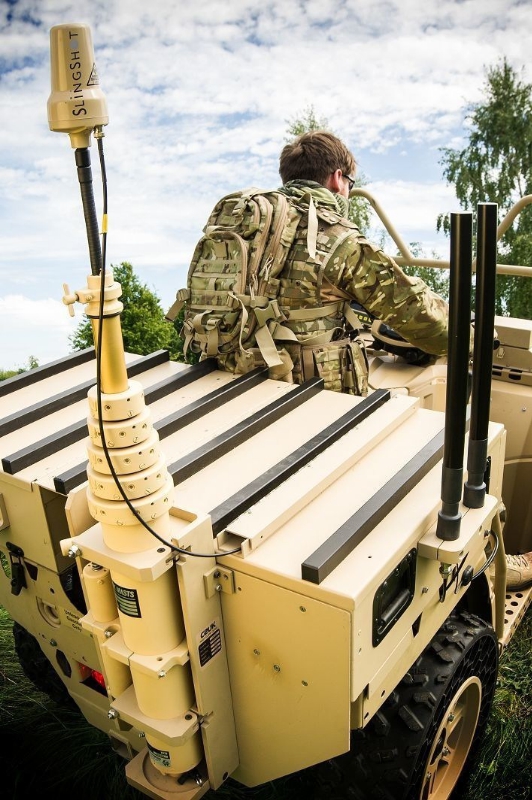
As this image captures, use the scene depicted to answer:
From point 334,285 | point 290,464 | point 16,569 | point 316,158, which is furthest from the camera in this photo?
point 316,158

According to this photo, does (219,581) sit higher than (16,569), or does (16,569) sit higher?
(219,581)

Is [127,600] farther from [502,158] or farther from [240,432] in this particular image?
[502,158]

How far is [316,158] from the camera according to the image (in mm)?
3537

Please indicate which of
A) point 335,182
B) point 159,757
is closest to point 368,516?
point 159,757

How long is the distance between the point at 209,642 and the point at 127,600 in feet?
0.94

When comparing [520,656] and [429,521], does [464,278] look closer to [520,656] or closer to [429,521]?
[429,521]

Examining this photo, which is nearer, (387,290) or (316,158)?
(387,290)

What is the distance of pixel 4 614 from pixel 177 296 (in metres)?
2.43

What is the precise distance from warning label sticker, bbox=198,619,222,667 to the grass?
1.29m

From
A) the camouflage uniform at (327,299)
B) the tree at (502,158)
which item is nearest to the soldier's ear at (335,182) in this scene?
the camouflage uniform at (327,299)

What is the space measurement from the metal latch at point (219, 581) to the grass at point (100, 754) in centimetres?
148

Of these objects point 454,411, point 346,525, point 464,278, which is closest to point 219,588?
point 346,525

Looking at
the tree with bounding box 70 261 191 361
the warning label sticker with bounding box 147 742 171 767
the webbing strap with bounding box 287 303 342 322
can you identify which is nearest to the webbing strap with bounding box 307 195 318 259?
the webbing strap with bounding box 287 303 342 322

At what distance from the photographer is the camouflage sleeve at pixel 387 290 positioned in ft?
10.3
